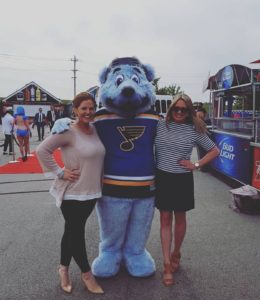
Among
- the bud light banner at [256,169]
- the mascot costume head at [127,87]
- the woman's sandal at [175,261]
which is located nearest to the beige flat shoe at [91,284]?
the woman's sandal at [175,261]

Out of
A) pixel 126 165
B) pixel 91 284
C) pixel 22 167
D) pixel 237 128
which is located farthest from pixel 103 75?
pixel 22 167

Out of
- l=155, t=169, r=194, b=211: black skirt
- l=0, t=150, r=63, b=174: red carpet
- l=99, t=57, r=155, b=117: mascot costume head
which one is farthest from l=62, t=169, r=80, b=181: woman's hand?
l=0, t=150, r=63, b=174: red carpet

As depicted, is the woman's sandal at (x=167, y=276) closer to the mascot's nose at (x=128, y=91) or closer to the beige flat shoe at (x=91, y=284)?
the beige flat shoe at (x=91, y=284)

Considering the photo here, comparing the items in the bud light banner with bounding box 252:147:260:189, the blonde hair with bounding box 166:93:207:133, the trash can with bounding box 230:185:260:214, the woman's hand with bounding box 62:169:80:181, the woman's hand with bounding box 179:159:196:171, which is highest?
the blonde hair with bounding box 166:93:207:133

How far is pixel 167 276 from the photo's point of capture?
3150mm

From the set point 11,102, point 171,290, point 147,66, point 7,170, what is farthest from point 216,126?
point 11,102

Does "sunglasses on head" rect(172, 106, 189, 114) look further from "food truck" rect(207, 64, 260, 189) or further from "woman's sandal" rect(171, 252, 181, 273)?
"food truck" rect(207, 64, 260, 189)

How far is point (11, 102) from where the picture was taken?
4509 cm

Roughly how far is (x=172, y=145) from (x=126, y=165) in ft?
1.40

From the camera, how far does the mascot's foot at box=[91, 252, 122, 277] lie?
322 cm

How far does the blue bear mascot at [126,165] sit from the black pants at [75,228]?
281 mm

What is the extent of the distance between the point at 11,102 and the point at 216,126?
132 ft

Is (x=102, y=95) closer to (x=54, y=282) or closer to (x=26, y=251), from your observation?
(x=54, y=282)

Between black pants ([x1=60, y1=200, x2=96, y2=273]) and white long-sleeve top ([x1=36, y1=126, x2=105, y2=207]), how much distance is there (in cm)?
6
